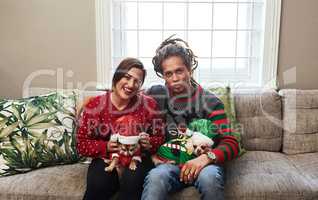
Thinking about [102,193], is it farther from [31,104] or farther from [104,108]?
[31,104]

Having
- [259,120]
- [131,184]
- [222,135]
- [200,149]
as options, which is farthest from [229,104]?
[131,184]

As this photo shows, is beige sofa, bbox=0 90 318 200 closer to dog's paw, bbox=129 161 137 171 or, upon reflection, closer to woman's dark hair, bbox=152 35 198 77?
dog's paw, bbox=129 161 137 171

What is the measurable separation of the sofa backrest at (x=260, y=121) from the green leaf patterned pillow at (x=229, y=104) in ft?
0.16

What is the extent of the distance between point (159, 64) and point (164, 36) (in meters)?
0.63

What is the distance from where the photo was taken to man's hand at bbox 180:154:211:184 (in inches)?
66.7

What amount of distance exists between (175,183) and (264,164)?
2.02ft

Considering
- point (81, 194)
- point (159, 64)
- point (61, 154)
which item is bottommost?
point (81, 194)

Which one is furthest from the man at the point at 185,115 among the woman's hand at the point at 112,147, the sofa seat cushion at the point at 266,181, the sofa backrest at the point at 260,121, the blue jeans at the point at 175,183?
the sofa backrest at the point at 260,121

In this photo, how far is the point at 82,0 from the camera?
2.36 metres

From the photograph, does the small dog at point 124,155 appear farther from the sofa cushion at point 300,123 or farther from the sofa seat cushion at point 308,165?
the sofa cushion at point 300,123

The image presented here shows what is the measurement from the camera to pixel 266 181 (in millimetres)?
1766

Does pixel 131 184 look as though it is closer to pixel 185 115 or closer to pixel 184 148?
pixel 184 148

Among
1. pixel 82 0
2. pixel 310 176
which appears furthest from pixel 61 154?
pixel 310 176

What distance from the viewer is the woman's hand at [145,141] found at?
71.6 inches
